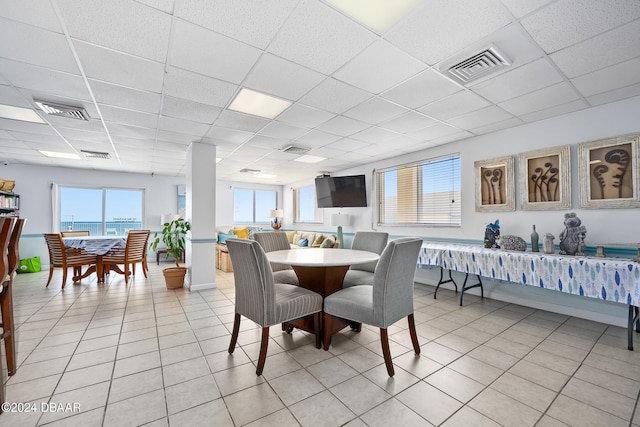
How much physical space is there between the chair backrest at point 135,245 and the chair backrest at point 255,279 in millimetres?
4005

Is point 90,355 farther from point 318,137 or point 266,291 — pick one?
point 318,137

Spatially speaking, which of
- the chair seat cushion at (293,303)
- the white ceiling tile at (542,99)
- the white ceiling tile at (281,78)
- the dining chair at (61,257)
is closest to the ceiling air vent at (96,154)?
the dining chair at (61,257)

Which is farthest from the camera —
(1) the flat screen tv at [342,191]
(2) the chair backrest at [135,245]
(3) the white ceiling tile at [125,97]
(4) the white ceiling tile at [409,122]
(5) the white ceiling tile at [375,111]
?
(1) the flat screen tv at [342,191]

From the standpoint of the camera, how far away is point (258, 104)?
312cm

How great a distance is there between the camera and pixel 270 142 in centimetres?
457

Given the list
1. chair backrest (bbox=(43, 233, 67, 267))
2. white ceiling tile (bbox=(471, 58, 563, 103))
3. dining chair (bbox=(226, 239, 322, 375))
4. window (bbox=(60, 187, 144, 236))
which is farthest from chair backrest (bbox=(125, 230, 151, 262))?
white ceiling tile (bbox=(471, 58, 563, 103))

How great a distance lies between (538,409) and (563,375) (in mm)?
620

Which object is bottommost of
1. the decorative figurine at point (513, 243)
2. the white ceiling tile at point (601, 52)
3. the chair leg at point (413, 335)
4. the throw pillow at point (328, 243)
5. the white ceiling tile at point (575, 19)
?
the chair leg at point (413, 335)

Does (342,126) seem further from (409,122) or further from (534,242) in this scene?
(534,242)

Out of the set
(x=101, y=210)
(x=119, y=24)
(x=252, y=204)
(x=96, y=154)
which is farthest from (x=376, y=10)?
(x=101, y=210)

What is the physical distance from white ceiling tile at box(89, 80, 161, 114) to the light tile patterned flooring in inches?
99.1

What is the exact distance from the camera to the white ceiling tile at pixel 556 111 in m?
3.09

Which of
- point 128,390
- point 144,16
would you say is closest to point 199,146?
point 144,16

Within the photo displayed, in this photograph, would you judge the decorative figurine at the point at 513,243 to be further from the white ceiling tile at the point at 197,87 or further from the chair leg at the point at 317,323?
the white ceiling tile at the point at 197,87
